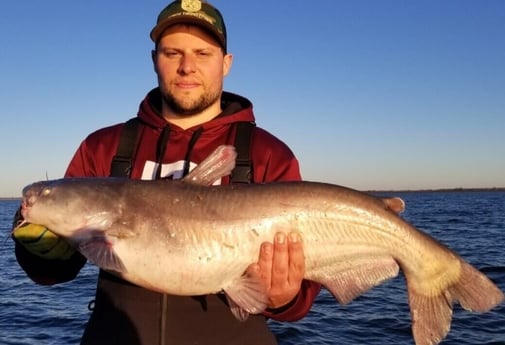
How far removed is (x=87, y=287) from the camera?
16484mm

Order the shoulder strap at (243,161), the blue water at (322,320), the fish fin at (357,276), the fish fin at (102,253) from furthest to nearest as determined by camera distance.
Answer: the blue water at (322,320)
the shoulder strap at (243,161)
the fish fin at (357,276)
the fish fin at (102,253)

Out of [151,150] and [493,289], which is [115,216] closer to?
[151,150]

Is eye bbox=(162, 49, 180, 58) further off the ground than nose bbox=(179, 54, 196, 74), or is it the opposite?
eye bbox=(162, 49, 180, 58)

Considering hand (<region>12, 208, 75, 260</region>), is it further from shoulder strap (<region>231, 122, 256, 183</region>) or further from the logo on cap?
the logo on cap

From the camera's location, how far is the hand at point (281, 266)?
3.58 m

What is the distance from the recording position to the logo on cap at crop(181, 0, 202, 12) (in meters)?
4.31

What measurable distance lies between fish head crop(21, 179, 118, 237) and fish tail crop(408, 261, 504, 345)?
2432mm

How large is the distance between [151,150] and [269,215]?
48.3 inches

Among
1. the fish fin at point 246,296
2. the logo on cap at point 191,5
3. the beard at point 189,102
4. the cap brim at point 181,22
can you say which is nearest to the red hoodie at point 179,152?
the beard at point 189,102

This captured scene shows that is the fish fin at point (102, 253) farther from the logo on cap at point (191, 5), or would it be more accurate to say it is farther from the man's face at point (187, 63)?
the logo on cap at point (191, 5)

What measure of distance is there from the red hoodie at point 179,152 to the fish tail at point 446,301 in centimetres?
82

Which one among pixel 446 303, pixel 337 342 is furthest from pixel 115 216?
pixel 337 342

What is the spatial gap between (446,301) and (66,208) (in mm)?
2979

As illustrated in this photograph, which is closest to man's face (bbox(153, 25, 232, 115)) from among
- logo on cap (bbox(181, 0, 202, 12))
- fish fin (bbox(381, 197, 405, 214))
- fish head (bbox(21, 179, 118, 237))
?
logo on cap (bbox(181, 0, 202, 12))
